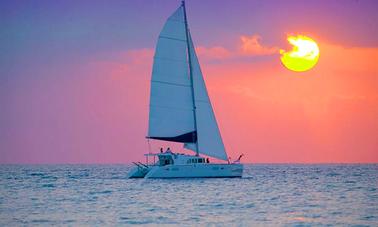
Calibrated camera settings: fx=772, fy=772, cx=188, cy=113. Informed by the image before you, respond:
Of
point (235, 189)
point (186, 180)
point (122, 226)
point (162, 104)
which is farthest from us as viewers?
point (162, 104)

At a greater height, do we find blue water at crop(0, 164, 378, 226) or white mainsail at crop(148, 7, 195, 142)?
white mainsail at crop(148, 7, 195, 142)

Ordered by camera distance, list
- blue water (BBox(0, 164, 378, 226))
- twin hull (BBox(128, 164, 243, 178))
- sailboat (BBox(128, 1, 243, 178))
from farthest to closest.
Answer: sailboat (BBox(128, 1, 243, 178)), twin hull (BBox(128, 164, 243, 178)), blue water (BBox(0, 164, 378, 226))

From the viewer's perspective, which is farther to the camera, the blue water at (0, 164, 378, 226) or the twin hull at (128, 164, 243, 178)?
the twin hull at (128, 164, 243, 178)

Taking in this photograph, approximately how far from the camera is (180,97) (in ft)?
260

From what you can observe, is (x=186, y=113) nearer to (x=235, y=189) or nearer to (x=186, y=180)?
(x=186, y=180)

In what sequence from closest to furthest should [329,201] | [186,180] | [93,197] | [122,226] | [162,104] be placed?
1. [122,226]
2. [329,201]
3. [93,197]
4. [186,180]
5. [162,104]

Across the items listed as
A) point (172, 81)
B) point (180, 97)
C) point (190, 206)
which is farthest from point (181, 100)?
point (190, 206)

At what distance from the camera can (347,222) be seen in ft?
131

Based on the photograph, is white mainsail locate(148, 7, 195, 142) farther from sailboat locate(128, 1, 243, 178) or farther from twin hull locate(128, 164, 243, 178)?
twin hull locate(128, 164, 243, 178)

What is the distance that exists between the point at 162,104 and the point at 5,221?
40323mm

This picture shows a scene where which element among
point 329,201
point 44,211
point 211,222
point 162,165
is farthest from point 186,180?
point 211,222

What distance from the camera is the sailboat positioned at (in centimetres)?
7894

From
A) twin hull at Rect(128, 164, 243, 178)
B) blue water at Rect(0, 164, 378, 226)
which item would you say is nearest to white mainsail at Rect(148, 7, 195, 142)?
twin hull at Rect(128, 164, 243, 178)

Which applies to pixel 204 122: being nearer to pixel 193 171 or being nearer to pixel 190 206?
pixel 193 171
